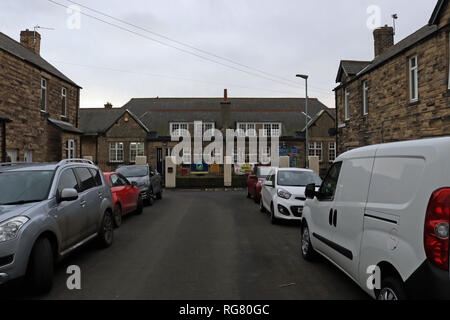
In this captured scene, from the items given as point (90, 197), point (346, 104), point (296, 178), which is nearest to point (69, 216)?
point (90, 197)

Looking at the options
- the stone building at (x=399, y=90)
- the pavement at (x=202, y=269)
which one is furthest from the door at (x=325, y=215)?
the stone building at (x=399, y=90)

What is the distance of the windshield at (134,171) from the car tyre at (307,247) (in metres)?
10.6

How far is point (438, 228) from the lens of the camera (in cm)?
268

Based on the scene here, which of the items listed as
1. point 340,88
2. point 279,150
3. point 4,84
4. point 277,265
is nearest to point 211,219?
point 277,265

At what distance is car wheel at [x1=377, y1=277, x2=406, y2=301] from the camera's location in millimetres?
3024

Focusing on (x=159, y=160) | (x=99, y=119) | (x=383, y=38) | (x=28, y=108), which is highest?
(x=383, y=38)

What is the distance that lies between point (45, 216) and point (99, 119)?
1458 inches

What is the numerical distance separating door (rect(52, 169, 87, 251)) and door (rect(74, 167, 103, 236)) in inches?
6.2

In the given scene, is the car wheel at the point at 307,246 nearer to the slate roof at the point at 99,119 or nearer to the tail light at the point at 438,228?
the tail light at the point at 438,228

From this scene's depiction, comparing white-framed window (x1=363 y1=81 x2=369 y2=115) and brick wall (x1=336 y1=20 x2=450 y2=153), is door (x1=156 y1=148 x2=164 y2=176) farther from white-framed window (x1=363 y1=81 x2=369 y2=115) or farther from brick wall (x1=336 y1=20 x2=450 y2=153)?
white-framed window (x1=363 y1=81 x2=369 y2=115)

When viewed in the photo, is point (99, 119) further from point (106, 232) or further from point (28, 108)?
point (106, 232)

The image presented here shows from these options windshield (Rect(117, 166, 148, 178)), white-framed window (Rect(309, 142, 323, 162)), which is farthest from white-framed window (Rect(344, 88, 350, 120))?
white-framed window (Rect(309, 142, 323, 162))

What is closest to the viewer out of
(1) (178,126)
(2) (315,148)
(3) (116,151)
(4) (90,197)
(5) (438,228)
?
(5) (438,228)

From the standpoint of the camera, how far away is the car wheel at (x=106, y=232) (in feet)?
22.9
